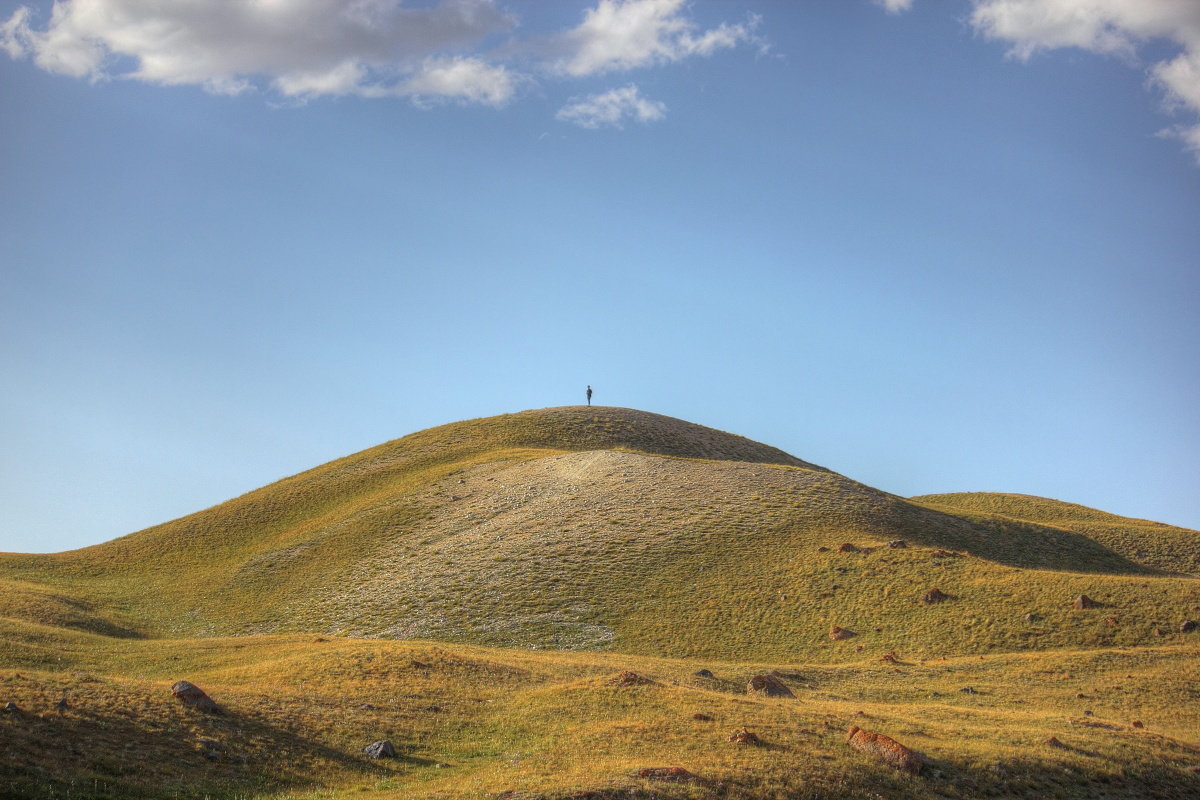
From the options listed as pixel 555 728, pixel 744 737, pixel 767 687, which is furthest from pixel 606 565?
pixel 744 737

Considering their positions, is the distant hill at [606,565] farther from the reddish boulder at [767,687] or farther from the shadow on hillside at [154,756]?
the shadow on hillside at [154,756]

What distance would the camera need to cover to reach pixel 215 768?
27.1m

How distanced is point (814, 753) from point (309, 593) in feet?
155

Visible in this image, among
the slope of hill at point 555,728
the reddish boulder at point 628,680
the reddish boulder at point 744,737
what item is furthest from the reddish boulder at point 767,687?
the reddish boulder at point 744,737

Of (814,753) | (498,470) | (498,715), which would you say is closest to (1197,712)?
(814,753)

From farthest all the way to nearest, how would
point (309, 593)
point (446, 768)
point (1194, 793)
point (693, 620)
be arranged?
point (309, 593) → point (693, 620) → point (1194, 793) → point (446, 768)

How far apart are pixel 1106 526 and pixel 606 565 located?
6141 centimetres

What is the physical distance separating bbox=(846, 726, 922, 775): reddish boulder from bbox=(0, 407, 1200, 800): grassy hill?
568 millimetres

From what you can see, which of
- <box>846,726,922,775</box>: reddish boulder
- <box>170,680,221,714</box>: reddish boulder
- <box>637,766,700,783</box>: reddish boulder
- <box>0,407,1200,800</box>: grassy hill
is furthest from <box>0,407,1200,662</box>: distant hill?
<box>637,766,700,783</box>: reddish boulder

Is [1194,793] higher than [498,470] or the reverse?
the reverse

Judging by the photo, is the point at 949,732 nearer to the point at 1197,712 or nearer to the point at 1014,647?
the point at 1197,712

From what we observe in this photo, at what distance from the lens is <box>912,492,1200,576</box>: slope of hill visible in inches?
3447

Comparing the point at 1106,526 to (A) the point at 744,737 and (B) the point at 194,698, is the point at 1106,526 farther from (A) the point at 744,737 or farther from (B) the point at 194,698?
(B) the point at 194,698

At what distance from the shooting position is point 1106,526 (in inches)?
3807
